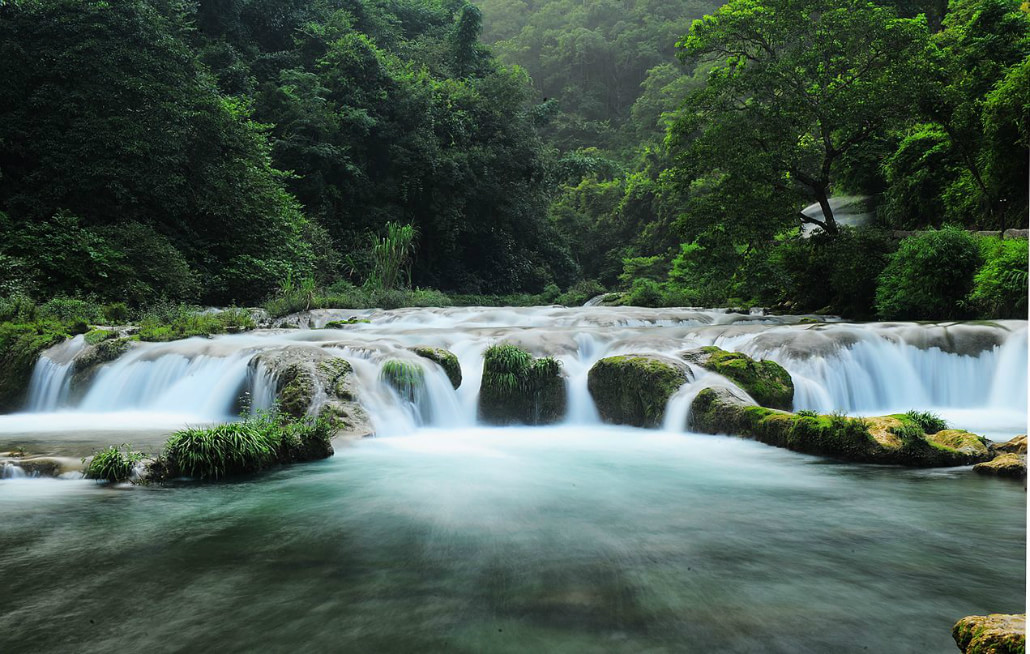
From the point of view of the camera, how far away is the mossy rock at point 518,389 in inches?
379

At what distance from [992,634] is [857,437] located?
4679mm

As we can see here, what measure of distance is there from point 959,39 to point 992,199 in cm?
522

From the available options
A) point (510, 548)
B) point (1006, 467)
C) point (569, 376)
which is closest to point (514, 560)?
point (510, 548)

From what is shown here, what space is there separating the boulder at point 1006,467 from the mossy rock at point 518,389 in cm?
533

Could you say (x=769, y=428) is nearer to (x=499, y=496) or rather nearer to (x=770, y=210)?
(x=499, y=496)

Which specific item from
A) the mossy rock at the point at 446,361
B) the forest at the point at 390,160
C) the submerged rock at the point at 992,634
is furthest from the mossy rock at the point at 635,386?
the forest at the point at 390,160

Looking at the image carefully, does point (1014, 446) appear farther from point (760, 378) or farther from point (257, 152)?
point (257, 152)

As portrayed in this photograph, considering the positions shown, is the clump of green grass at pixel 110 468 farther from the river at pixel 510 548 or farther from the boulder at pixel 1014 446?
the boulder at pixel 1014 446

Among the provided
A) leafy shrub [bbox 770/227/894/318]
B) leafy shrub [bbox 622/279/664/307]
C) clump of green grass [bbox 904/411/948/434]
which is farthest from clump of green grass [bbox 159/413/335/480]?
leafy shrub [bbox 622/279/664/307]

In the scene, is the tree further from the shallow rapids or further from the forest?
the shallow rapids

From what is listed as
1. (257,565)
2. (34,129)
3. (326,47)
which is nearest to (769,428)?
(257,565)

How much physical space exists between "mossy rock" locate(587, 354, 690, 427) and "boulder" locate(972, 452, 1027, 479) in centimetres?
378

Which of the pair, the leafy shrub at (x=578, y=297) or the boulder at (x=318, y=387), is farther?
the leafy shrub at (x=578, y=297)

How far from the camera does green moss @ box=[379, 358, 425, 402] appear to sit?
29.7 ft
